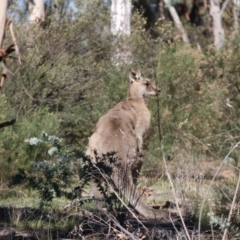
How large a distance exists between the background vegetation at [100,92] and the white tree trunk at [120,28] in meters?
0.16

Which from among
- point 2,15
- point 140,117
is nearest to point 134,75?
point 140,117

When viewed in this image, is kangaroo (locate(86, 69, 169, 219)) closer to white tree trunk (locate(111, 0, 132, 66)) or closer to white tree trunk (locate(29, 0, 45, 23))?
white tree trunk (locate(111, 0, 132, 66))

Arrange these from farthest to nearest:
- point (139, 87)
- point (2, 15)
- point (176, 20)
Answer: point (176, 20) < point (139, 87) < point (2, 15)

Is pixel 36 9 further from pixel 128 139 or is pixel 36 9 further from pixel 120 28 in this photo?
pixel 128 139

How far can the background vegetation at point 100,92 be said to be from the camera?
12836 millimetres

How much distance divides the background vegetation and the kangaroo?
33.1 inches

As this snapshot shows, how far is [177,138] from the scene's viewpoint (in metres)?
14.8

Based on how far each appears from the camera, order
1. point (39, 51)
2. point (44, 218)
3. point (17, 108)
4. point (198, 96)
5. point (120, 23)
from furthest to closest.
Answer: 1. point (120, 23)
2. point (198, 96)
3. point (39, 51)
4. point (17, 108)
5. point (44, 218)

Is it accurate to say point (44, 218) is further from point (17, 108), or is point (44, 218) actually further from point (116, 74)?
point (116, 74)

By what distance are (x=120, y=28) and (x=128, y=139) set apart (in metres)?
10.0

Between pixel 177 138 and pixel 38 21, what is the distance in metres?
3.91

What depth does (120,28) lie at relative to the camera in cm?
1941

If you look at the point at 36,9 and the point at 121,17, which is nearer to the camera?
the point at 36,9

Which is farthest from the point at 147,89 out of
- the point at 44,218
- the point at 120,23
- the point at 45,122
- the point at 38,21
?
the point at 120,23
